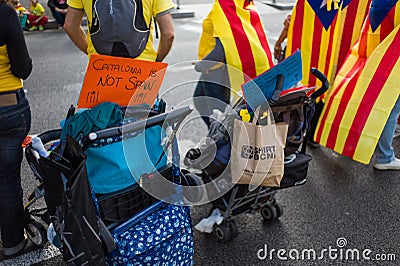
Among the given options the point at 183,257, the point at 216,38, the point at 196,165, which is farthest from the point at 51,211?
the point at 216,38

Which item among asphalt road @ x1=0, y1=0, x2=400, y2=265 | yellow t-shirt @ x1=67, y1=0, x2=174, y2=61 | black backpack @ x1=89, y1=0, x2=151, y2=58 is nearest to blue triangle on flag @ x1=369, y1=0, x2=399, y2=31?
asphalt road @ x1=0, y1=0, x2=400, y2=265

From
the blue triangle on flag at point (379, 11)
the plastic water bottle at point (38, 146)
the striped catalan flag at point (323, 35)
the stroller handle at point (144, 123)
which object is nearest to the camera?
the stroller handle at point (144, 123)

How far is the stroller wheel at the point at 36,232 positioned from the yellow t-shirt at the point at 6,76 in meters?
0.87

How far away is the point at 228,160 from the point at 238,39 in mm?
1027

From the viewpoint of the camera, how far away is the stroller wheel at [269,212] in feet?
10.4

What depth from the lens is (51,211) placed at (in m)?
2.30

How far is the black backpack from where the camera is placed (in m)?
2.50

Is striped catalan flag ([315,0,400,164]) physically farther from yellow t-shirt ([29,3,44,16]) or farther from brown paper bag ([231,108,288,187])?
yellow t-shirt ([29,3,44,16])

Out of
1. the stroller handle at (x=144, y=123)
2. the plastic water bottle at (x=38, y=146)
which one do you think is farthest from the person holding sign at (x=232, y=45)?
the plastic water bottle at (x=38, y=146)

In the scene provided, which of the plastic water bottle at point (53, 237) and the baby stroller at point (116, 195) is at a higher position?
the baby stroller at point (116, 195)

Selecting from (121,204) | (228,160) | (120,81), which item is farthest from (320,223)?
(120,81)

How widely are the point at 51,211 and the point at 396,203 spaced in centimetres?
258

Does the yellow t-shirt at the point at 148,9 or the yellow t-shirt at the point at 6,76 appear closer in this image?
the yellow t-shirt at the point at 6,76

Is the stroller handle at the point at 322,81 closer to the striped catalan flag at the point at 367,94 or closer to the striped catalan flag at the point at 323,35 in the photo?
the striped catalan flag at the point at 367,94
